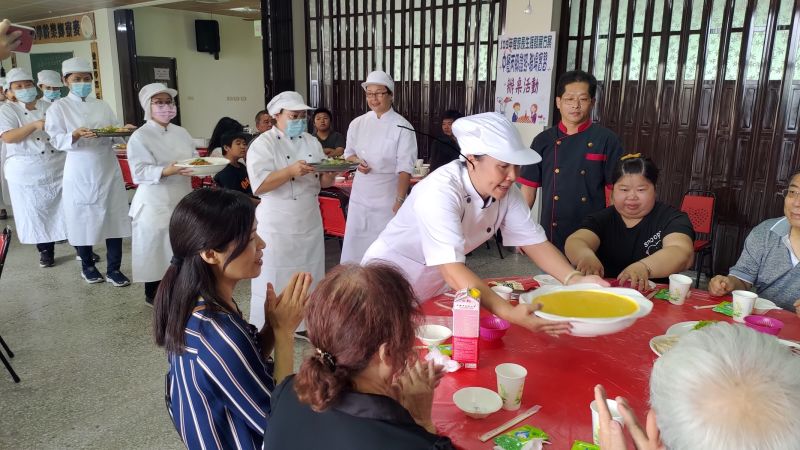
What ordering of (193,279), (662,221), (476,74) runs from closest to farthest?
(193,279) < (662,221) < (476,74)

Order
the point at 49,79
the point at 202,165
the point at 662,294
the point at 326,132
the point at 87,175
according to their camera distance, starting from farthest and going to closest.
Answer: the point at 326,132, the point at 49,79, the point at 87,175, the point at 202,165, the point at 662,294

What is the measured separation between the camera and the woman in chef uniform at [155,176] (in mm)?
3479

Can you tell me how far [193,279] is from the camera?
1.34 metres

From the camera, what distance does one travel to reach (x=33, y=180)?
457cm

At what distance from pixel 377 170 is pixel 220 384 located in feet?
9.10

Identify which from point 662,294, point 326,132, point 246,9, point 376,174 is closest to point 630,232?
point 662,294

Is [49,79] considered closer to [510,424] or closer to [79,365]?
[79,365]

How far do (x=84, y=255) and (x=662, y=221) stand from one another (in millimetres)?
4139


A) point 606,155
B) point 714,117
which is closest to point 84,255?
point 606,155

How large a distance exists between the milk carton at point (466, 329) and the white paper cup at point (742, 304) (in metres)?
0.95

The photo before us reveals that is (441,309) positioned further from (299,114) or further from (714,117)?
(714,117)

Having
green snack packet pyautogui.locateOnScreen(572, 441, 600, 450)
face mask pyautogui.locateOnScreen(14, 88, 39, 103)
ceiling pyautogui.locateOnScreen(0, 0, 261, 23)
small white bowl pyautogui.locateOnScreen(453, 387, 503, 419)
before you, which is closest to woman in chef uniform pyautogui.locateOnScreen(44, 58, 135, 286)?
face mask pyautogui.locateOnScreen(14, 88, 39, 103)

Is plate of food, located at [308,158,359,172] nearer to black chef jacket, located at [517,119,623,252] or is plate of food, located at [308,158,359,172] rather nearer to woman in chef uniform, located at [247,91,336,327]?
woman in chef uniform, located at [247,91,336,327]

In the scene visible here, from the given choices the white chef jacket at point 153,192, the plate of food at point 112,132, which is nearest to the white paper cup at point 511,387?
the white chef jacket at point 153,192
